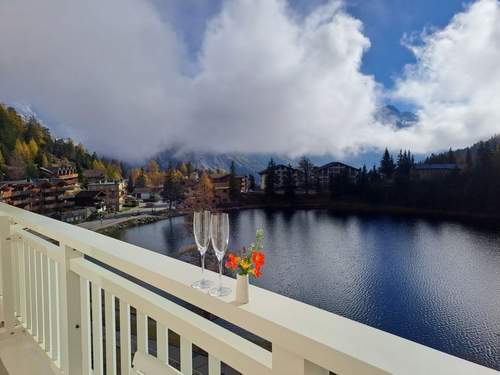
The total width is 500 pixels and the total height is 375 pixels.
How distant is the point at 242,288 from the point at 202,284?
12cm

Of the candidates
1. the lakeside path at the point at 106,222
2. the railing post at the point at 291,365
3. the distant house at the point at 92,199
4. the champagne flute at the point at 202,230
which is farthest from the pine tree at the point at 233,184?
the railing post at the point at 291,365

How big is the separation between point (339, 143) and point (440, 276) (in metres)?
1.03

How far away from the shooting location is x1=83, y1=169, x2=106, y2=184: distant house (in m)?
3.73

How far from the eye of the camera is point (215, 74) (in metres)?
3.08

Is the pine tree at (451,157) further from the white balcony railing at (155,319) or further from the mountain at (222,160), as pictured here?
the white balcony railing at (155,319)

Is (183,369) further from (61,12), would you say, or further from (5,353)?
(61,12)

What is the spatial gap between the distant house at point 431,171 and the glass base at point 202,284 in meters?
1.84

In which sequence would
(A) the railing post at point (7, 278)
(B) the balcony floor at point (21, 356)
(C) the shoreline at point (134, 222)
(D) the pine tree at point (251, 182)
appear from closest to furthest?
(B) the balcony floor at point (21, 356)
(A) the railing post at point (7, 278)
(D) the pine tree at point (251, 182)
(C) the shoreline at point (134, 222)

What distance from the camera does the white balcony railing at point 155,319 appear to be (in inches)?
18.5

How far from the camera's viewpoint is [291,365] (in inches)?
20.9

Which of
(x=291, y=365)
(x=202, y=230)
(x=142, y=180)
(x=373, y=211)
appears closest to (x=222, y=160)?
(x=142, y=180)

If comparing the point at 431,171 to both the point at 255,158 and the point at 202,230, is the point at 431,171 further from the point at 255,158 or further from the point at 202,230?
the point at 202,230

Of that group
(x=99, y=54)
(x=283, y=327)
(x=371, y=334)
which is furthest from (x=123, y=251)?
(x=99, y=54)

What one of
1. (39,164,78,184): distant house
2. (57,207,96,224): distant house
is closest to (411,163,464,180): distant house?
(57,207,96,224): distant house
